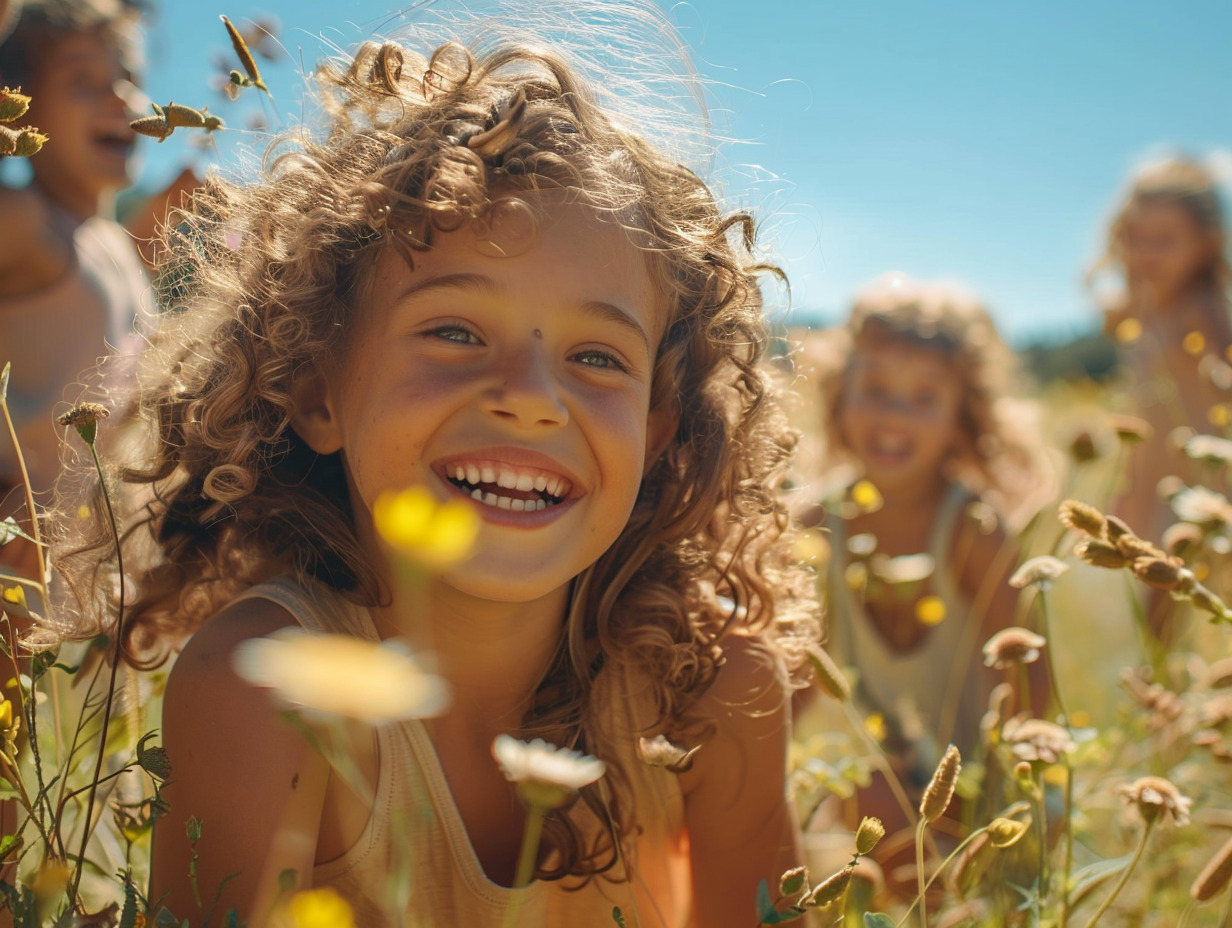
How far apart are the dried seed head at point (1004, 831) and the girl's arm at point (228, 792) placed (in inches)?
24.0

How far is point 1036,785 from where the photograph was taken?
3.39ft

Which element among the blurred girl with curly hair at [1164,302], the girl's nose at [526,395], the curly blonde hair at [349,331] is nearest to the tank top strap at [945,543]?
the blurred girl with curly hair at [1164,302]

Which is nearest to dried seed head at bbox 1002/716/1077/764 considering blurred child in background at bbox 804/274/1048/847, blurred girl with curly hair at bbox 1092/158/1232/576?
blurred child in background at bbox 804/274/1048/847

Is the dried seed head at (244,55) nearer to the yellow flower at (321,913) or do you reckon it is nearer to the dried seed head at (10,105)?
the dried seed head at (10,105)

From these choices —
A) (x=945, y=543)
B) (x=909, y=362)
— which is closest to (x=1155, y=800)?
(x=945, y=543)

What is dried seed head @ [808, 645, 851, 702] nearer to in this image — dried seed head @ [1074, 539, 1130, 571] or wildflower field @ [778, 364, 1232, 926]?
wildflower field @ [778, 364, 1232, 926]

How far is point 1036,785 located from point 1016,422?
2386 millimetres

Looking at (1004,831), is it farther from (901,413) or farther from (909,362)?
(909,362)

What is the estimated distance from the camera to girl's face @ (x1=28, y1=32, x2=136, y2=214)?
8.38 feet

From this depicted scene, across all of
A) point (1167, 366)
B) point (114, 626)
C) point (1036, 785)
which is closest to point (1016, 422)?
point (1167, 366)

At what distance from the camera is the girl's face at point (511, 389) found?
114 cm

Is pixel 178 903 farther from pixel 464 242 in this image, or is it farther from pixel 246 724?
pixel 464 242

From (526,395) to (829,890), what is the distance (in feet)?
1.84

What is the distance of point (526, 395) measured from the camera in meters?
1.11
